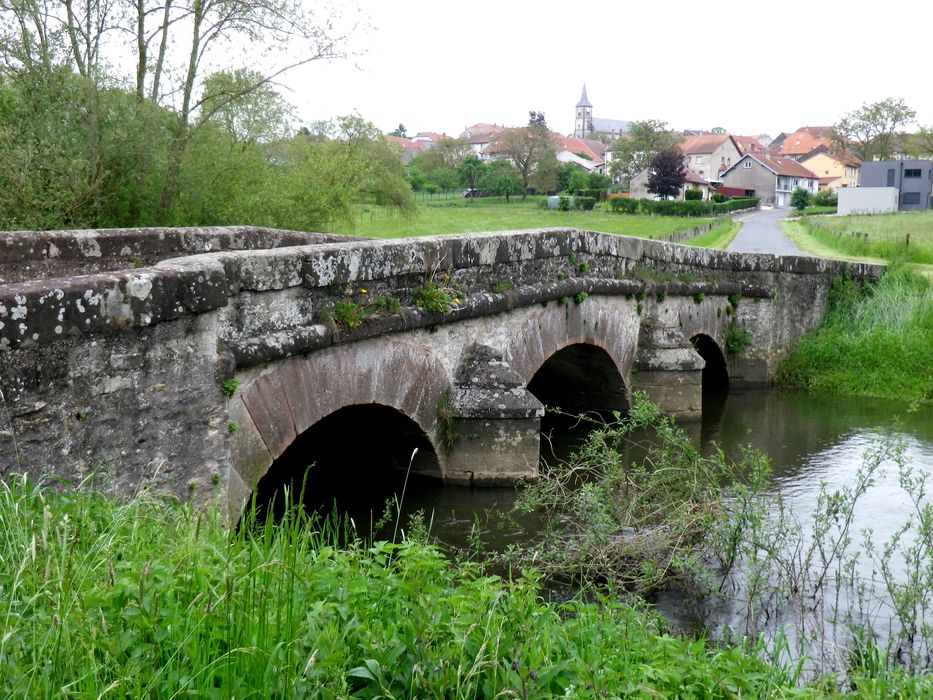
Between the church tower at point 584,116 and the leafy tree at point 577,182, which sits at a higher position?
the church tower at point 584,116

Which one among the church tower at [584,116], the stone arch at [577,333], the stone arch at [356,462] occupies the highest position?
the church tower at [584,116]

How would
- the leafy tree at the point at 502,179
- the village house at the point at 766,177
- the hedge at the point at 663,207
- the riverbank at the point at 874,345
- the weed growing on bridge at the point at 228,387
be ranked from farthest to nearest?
the village house at the point at 766,177 → the leafy tree at the point at 502,179 → the hedge at the point at 663,207 → the riverbank at the point at 874,345 → the weed growing on bridge at the point at 228,387

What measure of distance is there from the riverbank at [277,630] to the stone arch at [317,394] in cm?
139

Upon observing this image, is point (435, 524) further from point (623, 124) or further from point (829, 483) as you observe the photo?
point (623, 124)

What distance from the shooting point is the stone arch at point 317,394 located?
18.0 ft

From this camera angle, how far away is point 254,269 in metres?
5.53

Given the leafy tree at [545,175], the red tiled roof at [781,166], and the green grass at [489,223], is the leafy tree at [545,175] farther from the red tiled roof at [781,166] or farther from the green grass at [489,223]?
the red tiled roof at [781,166]

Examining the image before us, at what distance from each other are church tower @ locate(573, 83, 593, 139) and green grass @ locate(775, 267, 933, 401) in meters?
153

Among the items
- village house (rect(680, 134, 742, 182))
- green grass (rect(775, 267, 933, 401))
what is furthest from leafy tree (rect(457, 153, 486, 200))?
green grass (rect(775, 267, 933, 401))

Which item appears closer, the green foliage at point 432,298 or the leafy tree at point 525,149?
the green foliage at point 432,298

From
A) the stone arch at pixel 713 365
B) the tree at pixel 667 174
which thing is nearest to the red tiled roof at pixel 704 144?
the tree at pixel 667 174

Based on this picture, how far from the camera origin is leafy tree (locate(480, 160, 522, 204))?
2805 inches

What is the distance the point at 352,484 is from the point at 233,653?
5451mm

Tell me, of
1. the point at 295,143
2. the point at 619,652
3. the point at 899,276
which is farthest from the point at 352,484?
the point at 295,143
